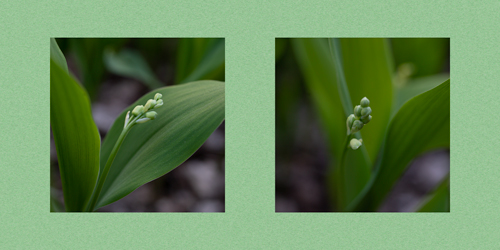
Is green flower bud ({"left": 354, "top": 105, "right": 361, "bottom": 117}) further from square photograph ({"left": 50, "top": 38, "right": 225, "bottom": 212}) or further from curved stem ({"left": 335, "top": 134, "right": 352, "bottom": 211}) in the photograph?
square photograph ({"left": 50, "top": 38, "right": 225, "bottom": 212})

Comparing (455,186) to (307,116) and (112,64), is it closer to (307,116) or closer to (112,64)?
(307,116)

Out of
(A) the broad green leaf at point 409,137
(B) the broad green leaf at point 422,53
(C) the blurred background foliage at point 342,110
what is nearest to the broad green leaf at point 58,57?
(C) the blurred background foliage at point 342,110

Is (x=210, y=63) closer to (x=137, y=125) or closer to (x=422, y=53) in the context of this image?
(x=137, y=125)

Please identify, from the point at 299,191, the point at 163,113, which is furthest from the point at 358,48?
the point at 163,113

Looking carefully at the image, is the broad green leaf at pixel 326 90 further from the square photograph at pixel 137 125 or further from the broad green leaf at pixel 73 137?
the broad green leaf at pixel 73 137

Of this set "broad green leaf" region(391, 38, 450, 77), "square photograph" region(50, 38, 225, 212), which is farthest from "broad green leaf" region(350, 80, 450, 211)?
"square photograph" region(50, 38, 225, 212)
